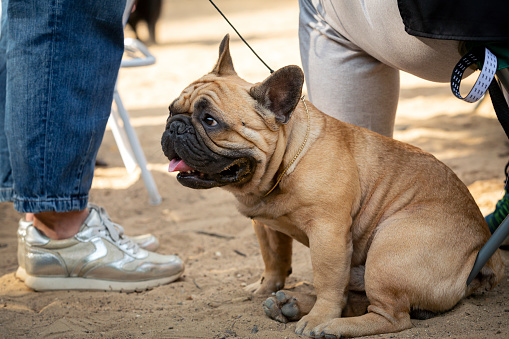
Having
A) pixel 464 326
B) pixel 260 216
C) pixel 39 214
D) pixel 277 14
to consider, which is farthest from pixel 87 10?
pixel 277 14

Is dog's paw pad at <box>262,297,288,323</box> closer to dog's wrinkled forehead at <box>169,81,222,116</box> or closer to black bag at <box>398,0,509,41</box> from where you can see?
dog's wrinkled forehead at <box>169,81,222,116</box>

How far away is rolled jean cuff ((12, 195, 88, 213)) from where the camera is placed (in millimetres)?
2594

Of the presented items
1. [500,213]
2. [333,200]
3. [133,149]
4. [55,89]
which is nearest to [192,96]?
[55,89]

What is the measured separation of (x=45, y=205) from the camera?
2598 mm

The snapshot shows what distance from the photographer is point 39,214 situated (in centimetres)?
277

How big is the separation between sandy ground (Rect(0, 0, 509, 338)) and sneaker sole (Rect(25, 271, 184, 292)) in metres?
0.04

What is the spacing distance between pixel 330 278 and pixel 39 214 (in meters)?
1.51

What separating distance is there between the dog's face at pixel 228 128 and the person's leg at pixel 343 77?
692 mm

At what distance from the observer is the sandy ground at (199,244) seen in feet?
7.77

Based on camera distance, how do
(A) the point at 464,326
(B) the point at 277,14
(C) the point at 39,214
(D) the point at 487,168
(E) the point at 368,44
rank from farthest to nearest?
(B) the point at 277,14, (D) the point at 487,168, (C) the point at 39,214, (E) the point at 368,44, (A) the point at 464,326

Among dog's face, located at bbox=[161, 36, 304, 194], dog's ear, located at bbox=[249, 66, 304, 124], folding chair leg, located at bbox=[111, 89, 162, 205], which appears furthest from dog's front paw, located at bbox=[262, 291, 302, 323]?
folding chair leg, located at bbox=[111, 89, 162, 205]

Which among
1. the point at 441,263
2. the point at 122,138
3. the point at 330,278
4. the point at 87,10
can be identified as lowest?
the point at 122,138

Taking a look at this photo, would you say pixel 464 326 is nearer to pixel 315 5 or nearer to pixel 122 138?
pixel 315 5

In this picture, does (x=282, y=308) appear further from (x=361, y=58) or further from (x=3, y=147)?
(x=3, y=147)
